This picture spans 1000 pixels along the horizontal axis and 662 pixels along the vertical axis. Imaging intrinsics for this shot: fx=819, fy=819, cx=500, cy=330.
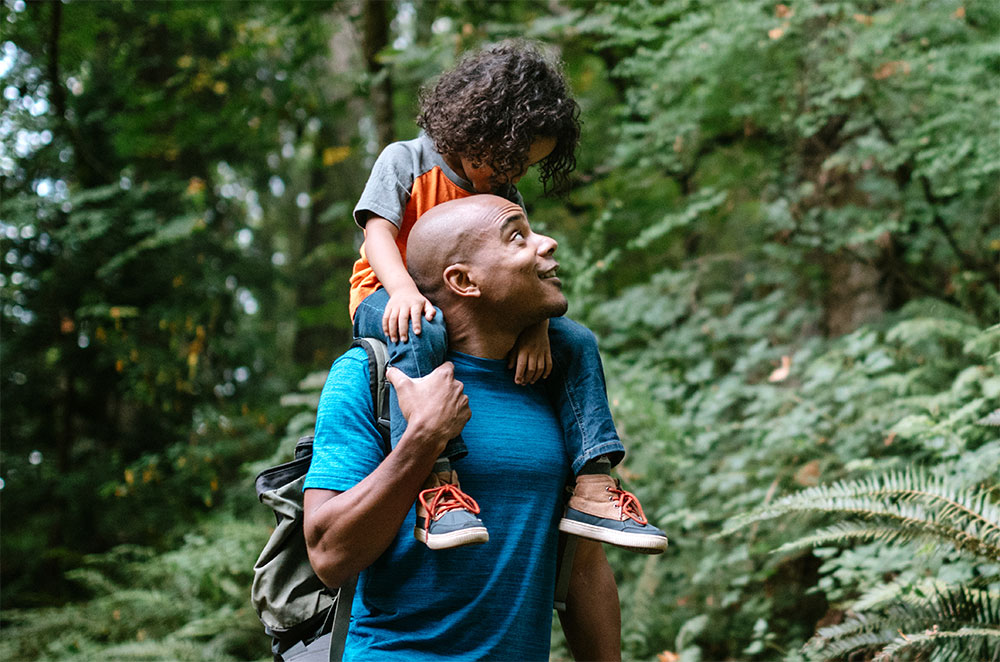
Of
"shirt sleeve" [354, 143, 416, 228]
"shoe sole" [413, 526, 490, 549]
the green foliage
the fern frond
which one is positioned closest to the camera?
"shoe sole" [413, 526, 490, 549]

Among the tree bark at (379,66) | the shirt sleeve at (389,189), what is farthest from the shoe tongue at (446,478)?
the tree bark at (379,66)

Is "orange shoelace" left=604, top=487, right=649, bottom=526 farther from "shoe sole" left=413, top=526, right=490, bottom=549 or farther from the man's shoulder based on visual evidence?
the man's shoulder

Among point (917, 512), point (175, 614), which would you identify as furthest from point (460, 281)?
point (175, 614)

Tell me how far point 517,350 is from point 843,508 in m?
1.73

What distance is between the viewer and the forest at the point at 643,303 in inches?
165

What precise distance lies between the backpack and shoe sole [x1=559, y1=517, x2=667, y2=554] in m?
0.16

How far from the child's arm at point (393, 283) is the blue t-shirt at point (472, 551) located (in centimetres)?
13

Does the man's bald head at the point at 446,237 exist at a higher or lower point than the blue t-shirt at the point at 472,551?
higher

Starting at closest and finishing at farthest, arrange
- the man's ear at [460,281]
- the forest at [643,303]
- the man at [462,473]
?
the man at [462,473] < the man's ear at [460,281] < the forest at [643,303]

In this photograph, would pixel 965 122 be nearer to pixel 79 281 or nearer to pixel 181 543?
pixel 181 543

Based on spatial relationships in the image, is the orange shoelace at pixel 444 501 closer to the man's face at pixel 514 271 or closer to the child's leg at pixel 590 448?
the child's leg at pixel 590 448

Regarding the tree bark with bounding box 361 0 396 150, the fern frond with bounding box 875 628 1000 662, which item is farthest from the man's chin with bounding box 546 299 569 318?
the tree bark with bounding box 361 0 396 150

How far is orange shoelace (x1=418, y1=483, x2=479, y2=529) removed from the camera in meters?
1.68

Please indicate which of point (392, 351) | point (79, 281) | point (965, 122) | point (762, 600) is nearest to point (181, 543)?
point (79, 281)
